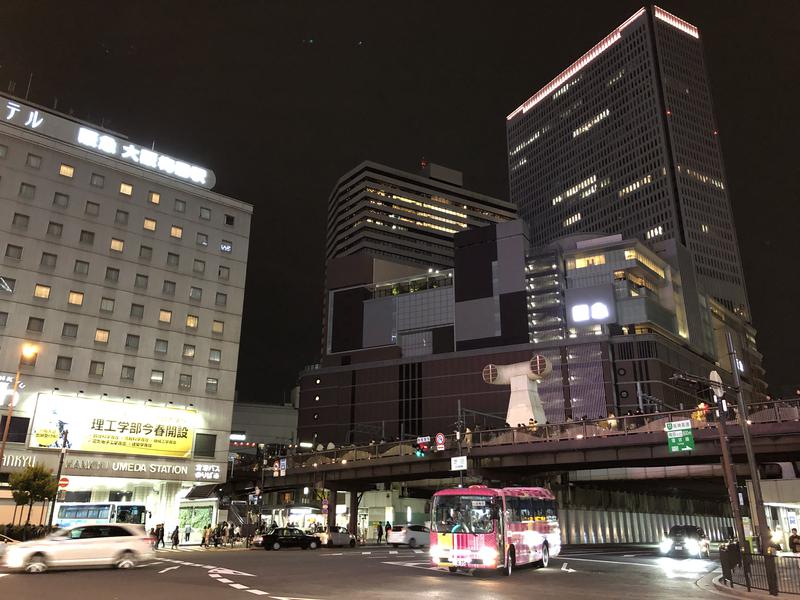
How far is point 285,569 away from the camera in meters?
24.8

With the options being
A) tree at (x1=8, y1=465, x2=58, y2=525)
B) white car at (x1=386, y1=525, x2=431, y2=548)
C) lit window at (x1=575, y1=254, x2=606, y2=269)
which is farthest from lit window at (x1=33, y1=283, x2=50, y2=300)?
lit window at (x1=575, y1=254, x2=606, y2=269)

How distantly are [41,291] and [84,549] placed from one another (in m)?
37.8

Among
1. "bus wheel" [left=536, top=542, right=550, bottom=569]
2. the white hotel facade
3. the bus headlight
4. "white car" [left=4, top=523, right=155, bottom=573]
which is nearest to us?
"white car" [left=4, top=523, right=155, bottom=573]

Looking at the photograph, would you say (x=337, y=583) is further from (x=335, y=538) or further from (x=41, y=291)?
(x=41, y=291)

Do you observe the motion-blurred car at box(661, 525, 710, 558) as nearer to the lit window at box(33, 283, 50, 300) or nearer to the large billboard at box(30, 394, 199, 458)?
the large billboard at box(30, 394, 199, 458)

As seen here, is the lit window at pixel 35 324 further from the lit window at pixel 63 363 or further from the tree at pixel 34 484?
the tree at pixel 34 484

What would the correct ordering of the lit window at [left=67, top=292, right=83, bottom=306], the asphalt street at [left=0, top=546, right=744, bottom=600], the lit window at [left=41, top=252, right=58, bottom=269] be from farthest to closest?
the lit window at [left=67, top=292, right=83, bottom=306] < the lit window at [left=41, top=252, right=58, bottom=269] < the asphalt street at [left=0, top=546, right=744, bottom=600]

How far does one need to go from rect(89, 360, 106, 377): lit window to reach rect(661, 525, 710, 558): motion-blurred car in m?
48.8

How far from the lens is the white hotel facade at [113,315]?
2039 inches

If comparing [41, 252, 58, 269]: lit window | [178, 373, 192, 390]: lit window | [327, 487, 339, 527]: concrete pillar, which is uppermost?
[41, 252, 58, 269]: lit window

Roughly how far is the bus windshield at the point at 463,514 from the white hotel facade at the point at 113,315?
3731 cm

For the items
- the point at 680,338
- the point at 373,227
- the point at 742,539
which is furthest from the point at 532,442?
the point at 373,227

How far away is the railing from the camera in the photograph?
3456 centimetres

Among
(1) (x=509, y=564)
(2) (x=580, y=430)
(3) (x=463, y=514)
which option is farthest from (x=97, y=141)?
(1) (x=509, y=564)
